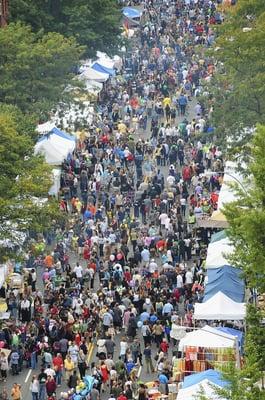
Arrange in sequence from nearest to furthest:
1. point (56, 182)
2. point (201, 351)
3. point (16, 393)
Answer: point (16, 393), point (201, 351), point (56, 182)

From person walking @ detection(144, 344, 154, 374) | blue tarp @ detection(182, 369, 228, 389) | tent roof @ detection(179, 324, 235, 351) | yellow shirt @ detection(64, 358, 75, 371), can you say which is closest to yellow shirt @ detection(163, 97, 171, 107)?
person walking @ detection(144, 344, 154, 374)

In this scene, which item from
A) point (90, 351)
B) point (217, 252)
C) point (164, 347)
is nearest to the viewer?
point (164, 347)

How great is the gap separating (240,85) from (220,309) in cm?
1622

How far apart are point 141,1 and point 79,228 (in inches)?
1902

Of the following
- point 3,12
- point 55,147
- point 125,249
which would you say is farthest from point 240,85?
point 3,12

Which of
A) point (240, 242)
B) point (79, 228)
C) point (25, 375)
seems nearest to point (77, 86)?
point (79, 228)

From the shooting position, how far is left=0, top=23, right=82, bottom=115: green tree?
7831cm

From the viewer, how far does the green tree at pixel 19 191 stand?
60.3 metres

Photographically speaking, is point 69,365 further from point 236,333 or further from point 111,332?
point 236,333

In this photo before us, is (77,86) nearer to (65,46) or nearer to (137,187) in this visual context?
(65,46)

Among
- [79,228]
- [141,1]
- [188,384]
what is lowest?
[188,384]

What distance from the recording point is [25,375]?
189 ft

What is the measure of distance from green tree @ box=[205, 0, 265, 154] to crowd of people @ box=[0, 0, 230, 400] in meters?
2.84

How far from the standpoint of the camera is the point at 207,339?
5494 centimetres
